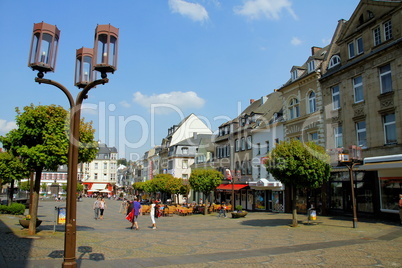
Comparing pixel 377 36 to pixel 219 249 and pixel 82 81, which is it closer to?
pixel 219 249

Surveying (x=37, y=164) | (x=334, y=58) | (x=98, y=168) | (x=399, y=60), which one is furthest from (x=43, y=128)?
(x=98, y=168)

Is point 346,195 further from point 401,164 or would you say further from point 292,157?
point 292,157

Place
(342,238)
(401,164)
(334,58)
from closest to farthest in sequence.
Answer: (342,238), (401,164), (334,58)

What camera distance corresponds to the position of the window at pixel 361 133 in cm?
2236

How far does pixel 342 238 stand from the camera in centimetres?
1414

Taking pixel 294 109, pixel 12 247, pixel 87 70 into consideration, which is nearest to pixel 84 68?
pixel 87 70

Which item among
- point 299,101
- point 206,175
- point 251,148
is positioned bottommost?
point 206,175

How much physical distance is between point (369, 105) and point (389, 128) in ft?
6.88

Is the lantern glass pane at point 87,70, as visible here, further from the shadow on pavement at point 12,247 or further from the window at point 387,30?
the window at point 387,30

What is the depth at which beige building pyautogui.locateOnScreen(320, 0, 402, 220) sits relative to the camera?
2012 centimetres

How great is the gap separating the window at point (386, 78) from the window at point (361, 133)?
2679 millimetres

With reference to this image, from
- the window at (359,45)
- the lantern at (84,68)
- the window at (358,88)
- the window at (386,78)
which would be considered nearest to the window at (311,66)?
the window at (359,45)

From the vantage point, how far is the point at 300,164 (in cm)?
1834

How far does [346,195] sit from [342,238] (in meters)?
11.0
